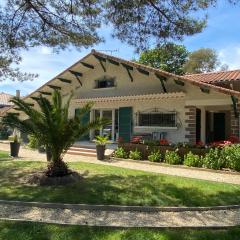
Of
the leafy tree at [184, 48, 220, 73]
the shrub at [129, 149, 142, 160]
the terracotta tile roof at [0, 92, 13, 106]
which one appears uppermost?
the leafy tree at [184, 48, 220, 73]

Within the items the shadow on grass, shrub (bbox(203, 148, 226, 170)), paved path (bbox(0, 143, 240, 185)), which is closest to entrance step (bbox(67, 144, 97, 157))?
paved path (bbox(0, 143, 240, 185))

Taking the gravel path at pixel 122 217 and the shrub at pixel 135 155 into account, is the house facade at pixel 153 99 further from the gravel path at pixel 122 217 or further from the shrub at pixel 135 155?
the gravel path at pixel 122 217

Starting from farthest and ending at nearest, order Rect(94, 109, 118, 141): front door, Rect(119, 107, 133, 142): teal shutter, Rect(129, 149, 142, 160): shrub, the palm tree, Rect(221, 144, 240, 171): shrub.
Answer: Rect(94, 109, 118, 141): front door < Rect(119, 107, 133, 142): teal shutter < Rect(129, 149, 142, 160): shrub < Rect(221, 144, 240, 171): shrub < the palm tree

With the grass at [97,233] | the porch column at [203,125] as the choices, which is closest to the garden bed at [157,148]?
the porch column at [203,125]

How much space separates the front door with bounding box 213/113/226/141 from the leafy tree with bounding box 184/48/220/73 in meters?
26.5

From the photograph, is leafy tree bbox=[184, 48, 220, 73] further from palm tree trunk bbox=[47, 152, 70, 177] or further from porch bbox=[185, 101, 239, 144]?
palm tree trunk bbox=[47, 152, 70, 177]

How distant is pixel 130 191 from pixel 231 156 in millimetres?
4990

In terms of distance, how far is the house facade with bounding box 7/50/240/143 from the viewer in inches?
688

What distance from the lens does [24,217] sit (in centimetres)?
749

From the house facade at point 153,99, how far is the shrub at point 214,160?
292 cm

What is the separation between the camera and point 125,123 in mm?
20516

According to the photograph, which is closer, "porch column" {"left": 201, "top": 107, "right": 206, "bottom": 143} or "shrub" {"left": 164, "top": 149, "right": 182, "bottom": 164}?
"shrub" {"left": 164, "top": 149, "right": 182, "bottom": 164}

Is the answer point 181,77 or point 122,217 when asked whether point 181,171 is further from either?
point 122,217

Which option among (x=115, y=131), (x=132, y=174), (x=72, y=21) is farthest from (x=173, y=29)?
(x=115, y=131)
